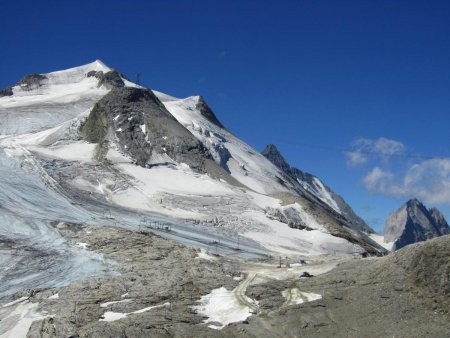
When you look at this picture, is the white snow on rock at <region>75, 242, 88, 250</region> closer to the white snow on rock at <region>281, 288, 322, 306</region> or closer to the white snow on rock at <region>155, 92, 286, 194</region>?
the white snow on rock at <region>281, 288, 322, 306</region>

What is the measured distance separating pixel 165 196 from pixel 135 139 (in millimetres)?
19959

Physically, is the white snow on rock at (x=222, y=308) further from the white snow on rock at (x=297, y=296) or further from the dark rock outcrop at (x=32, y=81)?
the dark rock outcrop at (x=32, y=81)

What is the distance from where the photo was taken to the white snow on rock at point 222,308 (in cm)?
3080

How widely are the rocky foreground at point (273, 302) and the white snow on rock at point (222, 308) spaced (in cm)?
48

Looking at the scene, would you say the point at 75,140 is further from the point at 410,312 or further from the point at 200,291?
the point at 410,312

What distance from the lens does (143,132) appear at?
3740 inches

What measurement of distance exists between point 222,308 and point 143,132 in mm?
65470

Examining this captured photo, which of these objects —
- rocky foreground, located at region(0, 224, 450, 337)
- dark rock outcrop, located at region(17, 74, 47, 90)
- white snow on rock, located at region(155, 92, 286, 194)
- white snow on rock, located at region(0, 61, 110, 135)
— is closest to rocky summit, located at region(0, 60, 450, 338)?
rocky foreground, located at region(0, 224, 450, 337)

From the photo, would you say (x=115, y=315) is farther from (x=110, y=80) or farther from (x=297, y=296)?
(x=110, y=80)

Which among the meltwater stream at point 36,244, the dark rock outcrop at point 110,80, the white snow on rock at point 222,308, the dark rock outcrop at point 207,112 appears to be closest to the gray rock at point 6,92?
the dark rock outcrop at point 110,80

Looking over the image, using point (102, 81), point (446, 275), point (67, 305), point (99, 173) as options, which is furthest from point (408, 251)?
point (102, 81)

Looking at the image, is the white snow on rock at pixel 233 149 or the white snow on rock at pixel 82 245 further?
the white snow on rock at pixel 233 149

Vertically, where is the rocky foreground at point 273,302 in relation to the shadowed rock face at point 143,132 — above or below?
below

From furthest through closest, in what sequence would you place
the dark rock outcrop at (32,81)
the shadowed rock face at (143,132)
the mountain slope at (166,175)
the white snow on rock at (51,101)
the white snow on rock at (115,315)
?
the dark rock outcrop at (32,81), the white snow on rock at (51,101), the shadowed rock face at (143,132), the mountain slope at (166,175), the white snow on rock at (115,315)
